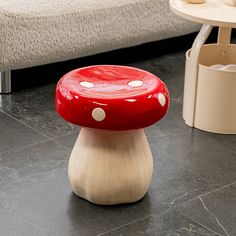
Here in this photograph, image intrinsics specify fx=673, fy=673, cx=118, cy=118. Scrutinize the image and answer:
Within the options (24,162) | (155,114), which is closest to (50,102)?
(24,162)

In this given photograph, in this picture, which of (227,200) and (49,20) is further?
(49,20)

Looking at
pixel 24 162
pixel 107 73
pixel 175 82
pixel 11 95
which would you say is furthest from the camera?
pixel 175 82

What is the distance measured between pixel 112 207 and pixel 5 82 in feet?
3.25

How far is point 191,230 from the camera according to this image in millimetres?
1955

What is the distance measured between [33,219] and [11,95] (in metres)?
0.99

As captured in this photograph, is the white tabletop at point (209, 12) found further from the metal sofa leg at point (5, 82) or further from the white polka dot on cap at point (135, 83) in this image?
the metal sofa leg at point (5, 82)

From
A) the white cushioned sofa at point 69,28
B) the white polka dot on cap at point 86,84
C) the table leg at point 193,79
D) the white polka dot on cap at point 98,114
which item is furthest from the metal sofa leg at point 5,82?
the white polka dot on cap at point 98,114

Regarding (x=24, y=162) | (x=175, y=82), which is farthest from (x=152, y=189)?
(x=175, y=82)

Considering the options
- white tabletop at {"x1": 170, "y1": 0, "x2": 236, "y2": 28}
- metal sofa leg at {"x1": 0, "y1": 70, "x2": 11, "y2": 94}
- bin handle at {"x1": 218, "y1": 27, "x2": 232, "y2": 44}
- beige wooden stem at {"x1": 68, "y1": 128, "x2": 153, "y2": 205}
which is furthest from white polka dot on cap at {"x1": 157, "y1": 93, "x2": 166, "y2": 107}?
metal sofa leg at {"x1": 0, "y1": 70, "x2": 11, "y2": 94}

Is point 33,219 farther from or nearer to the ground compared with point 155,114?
nearer to the ground

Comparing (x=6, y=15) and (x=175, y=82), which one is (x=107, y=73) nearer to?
A: (x=6, y=15)

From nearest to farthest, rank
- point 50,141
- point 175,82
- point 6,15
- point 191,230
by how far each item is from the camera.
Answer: point 191,230
point 50,141
point 6,15
point 175,82

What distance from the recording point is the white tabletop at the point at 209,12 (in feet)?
7.84

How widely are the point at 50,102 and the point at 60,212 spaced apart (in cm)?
87
